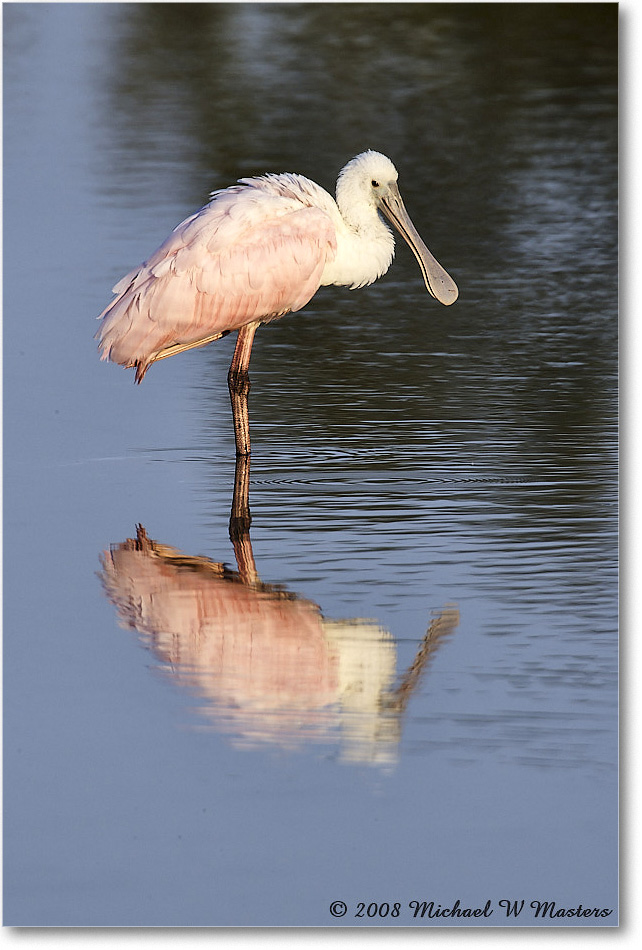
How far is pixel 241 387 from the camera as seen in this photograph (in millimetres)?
11211

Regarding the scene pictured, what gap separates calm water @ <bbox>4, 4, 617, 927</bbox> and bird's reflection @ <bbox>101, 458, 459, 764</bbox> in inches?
0.7

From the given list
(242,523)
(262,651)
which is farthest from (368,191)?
(262,651)

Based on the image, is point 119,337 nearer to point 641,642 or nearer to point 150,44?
point 641,642

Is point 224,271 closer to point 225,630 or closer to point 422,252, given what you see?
point 422,252

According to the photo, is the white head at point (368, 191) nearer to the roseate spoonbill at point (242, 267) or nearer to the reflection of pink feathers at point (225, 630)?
the roseate spoonbill at point (242, 267)

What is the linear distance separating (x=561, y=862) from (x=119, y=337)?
539 cm

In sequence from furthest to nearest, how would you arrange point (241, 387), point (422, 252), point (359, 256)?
point (422, 252)
point (359, 256)
point (241, 387)

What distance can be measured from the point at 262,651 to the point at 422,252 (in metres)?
5.01

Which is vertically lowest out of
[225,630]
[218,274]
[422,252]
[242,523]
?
[242,523]

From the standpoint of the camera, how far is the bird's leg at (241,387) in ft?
35.5

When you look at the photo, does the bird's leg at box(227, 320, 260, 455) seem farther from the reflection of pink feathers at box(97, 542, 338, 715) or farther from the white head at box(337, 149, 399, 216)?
the reflection of pink feathers at box(97, 542, 338, 715)

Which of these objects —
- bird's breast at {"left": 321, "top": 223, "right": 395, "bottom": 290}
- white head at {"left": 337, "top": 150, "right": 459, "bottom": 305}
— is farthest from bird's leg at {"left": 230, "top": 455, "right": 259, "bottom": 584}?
white head at {"left": 337, "top": 150, "right": 459, "bottom": 305}

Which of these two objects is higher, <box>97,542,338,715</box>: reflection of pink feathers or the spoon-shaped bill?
the spoon-shaped bill

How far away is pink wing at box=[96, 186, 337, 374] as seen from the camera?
423 inches
